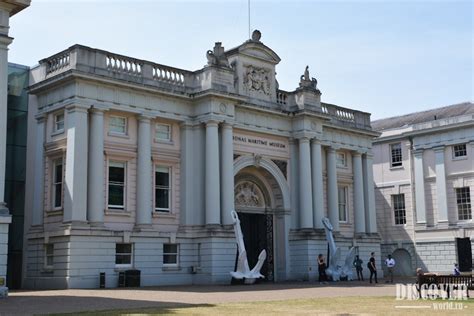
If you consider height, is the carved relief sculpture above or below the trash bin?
above

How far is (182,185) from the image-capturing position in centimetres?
3297

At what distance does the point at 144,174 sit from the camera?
31016mm

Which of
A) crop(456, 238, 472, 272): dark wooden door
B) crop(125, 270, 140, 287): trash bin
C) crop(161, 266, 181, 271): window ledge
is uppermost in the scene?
crop(456, 238, 472, 272): dark wooden door

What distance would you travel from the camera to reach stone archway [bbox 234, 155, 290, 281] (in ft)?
120

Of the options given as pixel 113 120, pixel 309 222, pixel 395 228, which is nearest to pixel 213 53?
pixel 113 120

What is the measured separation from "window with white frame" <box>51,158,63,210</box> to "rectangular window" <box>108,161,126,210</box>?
7.10 feet

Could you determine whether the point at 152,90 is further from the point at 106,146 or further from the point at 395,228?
the point at 395,228

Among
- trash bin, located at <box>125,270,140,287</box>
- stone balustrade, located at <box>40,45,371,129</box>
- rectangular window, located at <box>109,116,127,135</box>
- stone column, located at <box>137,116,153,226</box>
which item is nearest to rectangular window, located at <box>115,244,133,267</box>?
trash bin, located at <box>125,270,140,287</box>

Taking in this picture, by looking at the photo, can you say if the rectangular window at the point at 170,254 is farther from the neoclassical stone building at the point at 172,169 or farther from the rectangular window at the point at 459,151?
the rectangular window at the point at 459,151

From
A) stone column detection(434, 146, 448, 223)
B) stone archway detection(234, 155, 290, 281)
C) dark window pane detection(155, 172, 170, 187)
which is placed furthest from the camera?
stone column detection(434, 146, 448, 223)

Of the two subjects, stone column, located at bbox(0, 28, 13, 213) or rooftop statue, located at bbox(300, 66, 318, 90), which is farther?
rooftop statue, located at bbox(300, 66, 318, 90)

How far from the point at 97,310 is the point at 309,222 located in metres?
22.2

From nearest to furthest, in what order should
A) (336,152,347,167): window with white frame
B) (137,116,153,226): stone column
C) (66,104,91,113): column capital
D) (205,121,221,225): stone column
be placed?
1. (66,104,91,113): column capital
2. (137,116,153,226): stone column
3. (205,121,221,225): stone column
4. (336,152,347,167): window with white frame

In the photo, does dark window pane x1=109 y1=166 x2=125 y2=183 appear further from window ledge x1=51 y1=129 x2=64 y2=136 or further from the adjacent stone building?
the adjacent stone building
